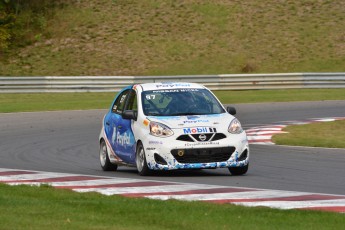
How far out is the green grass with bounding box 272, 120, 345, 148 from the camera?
2156 cm

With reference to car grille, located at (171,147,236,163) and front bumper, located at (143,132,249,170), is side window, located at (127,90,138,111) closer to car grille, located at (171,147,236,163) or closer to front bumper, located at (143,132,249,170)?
front bumper, located at (143,132,249,170)

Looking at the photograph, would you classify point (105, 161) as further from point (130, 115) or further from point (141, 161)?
point (141, 161)

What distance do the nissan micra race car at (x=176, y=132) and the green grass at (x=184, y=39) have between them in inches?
1161

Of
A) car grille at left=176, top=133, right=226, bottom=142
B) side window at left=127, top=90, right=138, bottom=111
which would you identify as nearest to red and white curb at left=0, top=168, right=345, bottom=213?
car grille at left=176, top=133, right=226, bottom=142

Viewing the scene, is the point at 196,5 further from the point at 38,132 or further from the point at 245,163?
the point at 245,163

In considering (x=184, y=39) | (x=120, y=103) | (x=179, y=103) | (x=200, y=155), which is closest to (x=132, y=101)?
(x=120, y=103)

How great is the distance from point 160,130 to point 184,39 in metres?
35.2

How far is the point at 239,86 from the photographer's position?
4225 centimetres

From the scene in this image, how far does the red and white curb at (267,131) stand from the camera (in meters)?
23.0

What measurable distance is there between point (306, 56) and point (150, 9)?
29.7 ft

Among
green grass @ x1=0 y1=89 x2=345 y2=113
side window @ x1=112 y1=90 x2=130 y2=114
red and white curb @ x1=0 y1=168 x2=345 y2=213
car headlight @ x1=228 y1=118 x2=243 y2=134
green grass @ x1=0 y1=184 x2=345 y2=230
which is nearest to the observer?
green grass @ x1=0 y1=184 x2=345 y2=230

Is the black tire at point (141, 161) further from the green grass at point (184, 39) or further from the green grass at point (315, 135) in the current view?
the green grass at point (184, 39)

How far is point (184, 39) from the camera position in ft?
168

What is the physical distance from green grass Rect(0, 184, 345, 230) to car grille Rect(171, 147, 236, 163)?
3.45 metres
